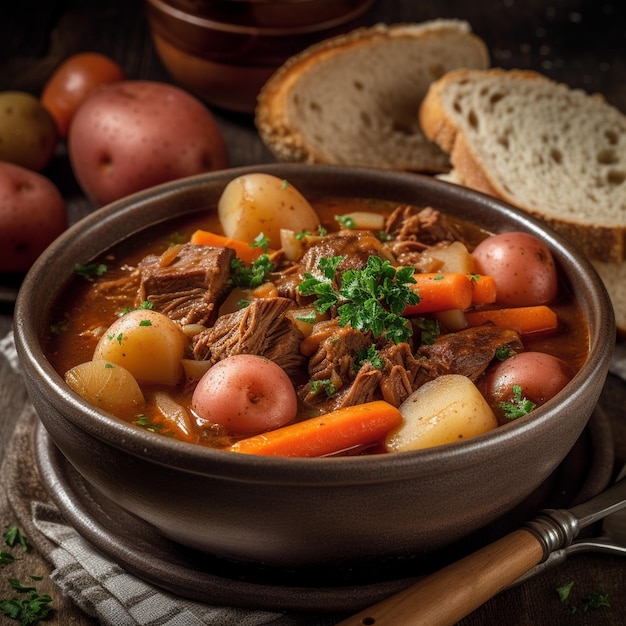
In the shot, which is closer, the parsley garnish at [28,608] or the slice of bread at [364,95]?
the parsley garnish at [28,608]

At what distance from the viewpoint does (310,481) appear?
2242mm

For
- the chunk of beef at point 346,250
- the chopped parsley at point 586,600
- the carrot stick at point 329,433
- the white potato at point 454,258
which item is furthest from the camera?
the white potato at point 454,258

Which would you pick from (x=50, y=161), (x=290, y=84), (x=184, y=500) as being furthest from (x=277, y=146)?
(x=184, y=500)

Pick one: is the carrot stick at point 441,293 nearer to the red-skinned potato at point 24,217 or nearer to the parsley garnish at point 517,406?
the parsley garnish at point 517,406

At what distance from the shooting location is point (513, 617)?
8.69ft

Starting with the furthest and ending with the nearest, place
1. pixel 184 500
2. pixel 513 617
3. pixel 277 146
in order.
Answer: pixel 277 146
pixel 513 617
pixel 184 500

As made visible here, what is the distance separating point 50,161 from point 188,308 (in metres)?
2.64

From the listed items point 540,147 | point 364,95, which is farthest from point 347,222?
point 364,95

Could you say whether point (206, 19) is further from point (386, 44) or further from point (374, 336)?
point (374, 336)

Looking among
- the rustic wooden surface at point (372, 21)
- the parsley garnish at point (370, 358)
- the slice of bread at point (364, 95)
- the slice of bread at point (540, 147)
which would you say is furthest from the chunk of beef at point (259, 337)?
the rustic wooden surface at point (372, 21)

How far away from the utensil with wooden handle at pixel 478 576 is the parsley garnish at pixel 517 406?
0.30 m

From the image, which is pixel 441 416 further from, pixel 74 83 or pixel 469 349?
pixel 74 83

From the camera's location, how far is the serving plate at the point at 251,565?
2578 millimetres

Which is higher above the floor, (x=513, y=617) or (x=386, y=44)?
(x=386, y=44)
